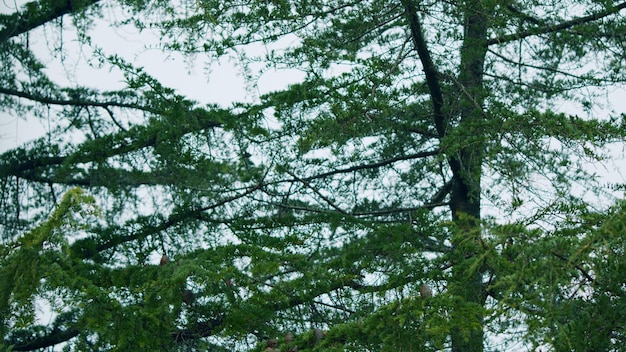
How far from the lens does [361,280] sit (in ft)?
18.1

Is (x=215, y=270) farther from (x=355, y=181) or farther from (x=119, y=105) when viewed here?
(x=119, y=105)

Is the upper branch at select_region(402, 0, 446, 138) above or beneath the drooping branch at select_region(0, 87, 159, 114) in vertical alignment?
beneath

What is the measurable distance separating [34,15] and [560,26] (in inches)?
167

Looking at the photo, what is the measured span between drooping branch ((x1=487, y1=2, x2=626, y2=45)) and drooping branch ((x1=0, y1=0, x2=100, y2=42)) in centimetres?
342

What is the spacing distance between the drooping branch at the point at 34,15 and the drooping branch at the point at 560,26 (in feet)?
11.2

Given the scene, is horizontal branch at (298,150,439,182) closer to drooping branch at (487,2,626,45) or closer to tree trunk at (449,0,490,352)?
tree trunk at (449,0,490,352)

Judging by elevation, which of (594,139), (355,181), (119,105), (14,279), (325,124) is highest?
(119,105)

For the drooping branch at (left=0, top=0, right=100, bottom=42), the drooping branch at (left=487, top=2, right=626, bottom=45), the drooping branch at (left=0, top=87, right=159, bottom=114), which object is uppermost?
the drooping branch at (left=0, top=0, right=100, bottom=42)

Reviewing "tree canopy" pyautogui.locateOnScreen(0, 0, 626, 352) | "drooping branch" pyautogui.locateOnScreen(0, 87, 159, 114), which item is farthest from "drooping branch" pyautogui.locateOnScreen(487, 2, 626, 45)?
"drooping branch" pyautogui.locateOnScreen(0, 87, 159, 114)

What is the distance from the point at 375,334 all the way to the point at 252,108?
285 centimetres

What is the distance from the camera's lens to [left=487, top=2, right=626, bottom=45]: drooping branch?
6.63m

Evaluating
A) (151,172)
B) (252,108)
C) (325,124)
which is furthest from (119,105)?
(325,124)

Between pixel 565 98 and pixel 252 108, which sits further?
pixel 565 98

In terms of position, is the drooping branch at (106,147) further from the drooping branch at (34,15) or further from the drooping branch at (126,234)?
the drooping branch at (34,15)
